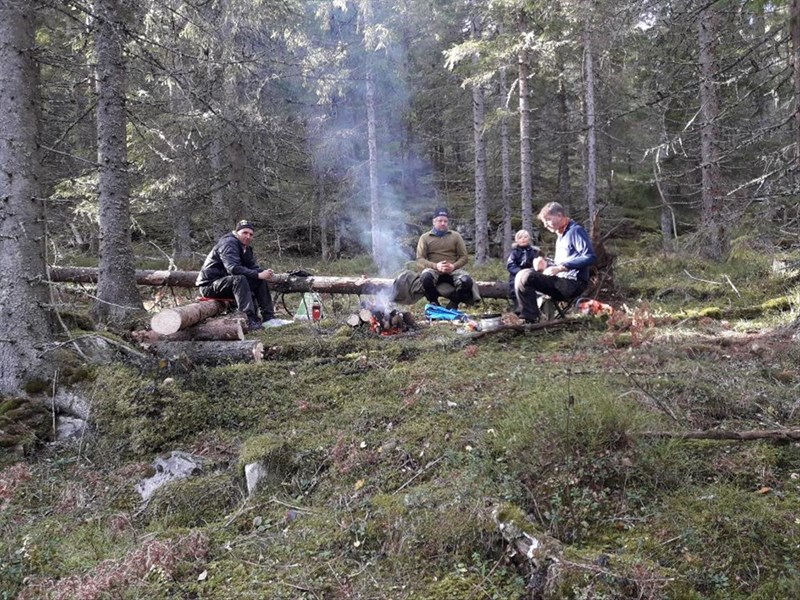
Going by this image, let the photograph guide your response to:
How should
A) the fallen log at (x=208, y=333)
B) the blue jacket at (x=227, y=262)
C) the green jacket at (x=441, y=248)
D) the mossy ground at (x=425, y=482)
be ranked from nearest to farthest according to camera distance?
the mossy ground at (x=425, y=482)
the fallen log at (x=208, y=333)
the blue jacket at (x=227, y=262)
the green jacket at (x=441, y=248)

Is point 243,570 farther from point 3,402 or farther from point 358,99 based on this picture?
point 358,99

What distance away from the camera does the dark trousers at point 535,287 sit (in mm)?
6953

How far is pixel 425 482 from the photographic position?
11.2 ft

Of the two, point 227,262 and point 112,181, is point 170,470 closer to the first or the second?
point 227,262

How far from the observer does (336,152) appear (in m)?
19.4

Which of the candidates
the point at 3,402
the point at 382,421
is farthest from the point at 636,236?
the point at 3,402

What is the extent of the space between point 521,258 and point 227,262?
4.30 m

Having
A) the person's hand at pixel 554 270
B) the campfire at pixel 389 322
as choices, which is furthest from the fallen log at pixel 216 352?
the person's hand at pixel 554 270

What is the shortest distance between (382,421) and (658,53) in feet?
45.8

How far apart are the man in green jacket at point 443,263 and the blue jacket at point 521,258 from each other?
681mm

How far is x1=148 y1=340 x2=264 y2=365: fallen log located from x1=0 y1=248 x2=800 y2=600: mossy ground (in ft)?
1.69

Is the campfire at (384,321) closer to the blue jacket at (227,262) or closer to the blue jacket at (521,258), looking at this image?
the blue jacket at (227,262)

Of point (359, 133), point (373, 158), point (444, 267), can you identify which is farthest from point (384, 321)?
point (359, 133)

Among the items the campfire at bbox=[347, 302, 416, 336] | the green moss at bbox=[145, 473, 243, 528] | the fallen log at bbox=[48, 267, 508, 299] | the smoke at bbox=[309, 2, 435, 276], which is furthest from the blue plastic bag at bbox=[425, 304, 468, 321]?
the smoke at bbox=[309, 2, 435, 276]
